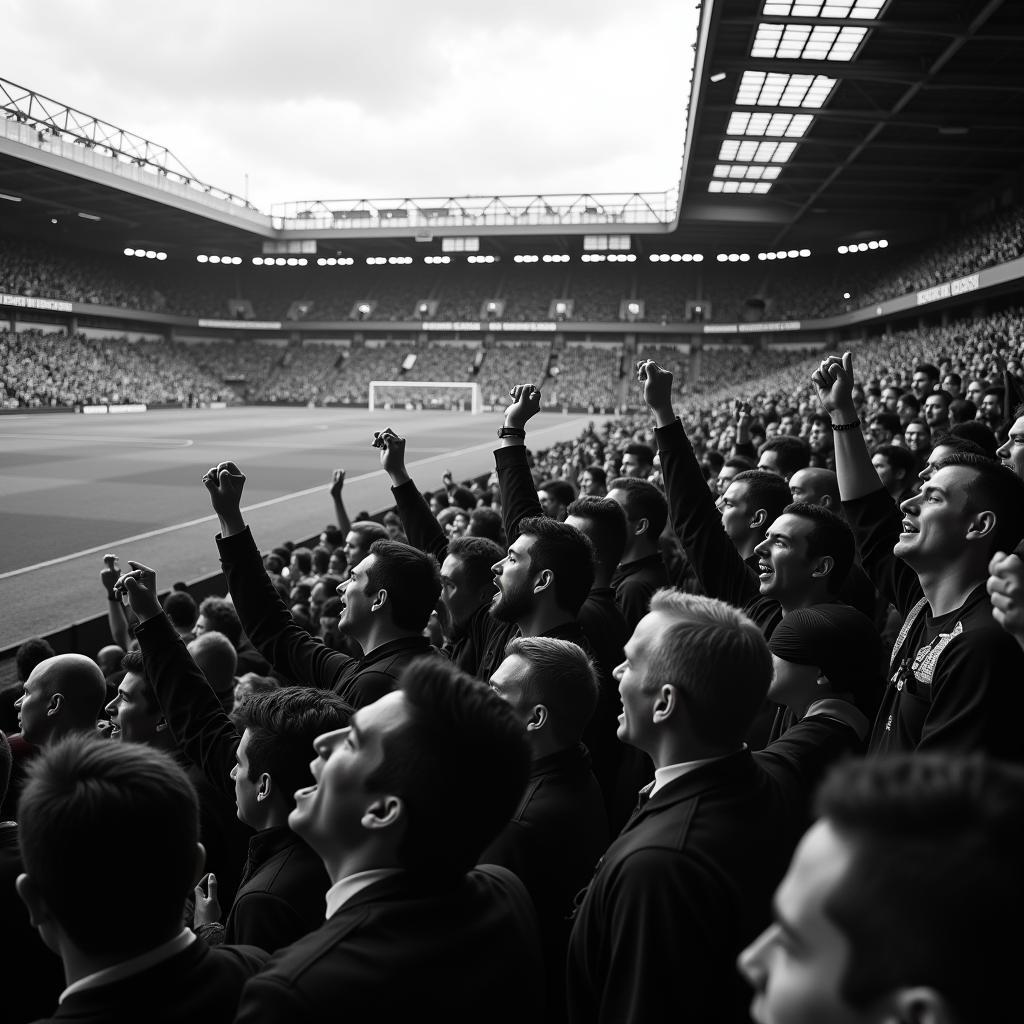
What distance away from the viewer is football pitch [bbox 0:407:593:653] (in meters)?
14.4

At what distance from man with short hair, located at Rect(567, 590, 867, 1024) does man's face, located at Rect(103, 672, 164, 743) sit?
2991 millimetres

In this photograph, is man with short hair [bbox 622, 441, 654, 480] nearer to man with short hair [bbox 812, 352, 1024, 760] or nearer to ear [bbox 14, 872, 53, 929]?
man with short hair [bbox 812, 352, 1024, 760]

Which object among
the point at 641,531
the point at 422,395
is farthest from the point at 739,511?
the point at 422,395

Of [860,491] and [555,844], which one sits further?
[860,491]

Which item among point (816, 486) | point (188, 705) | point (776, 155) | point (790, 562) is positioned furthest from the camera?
point (776, 155)

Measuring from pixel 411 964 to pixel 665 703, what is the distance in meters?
0.93

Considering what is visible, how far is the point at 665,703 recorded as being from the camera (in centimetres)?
238

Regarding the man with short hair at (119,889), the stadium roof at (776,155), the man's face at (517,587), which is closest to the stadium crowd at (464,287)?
the stadium roof at (776,155)

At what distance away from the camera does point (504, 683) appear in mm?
2947

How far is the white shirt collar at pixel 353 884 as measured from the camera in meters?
1.98

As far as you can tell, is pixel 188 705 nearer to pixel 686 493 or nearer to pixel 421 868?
pixel 421 868

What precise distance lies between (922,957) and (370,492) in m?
22.9

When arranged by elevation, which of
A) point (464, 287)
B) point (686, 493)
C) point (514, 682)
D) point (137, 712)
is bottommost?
point (137, 712)

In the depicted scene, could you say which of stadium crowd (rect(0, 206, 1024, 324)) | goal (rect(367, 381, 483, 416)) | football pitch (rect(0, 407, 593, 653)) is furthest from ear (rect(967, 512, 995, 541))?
goal (rect(367, 381, 483, 416))
